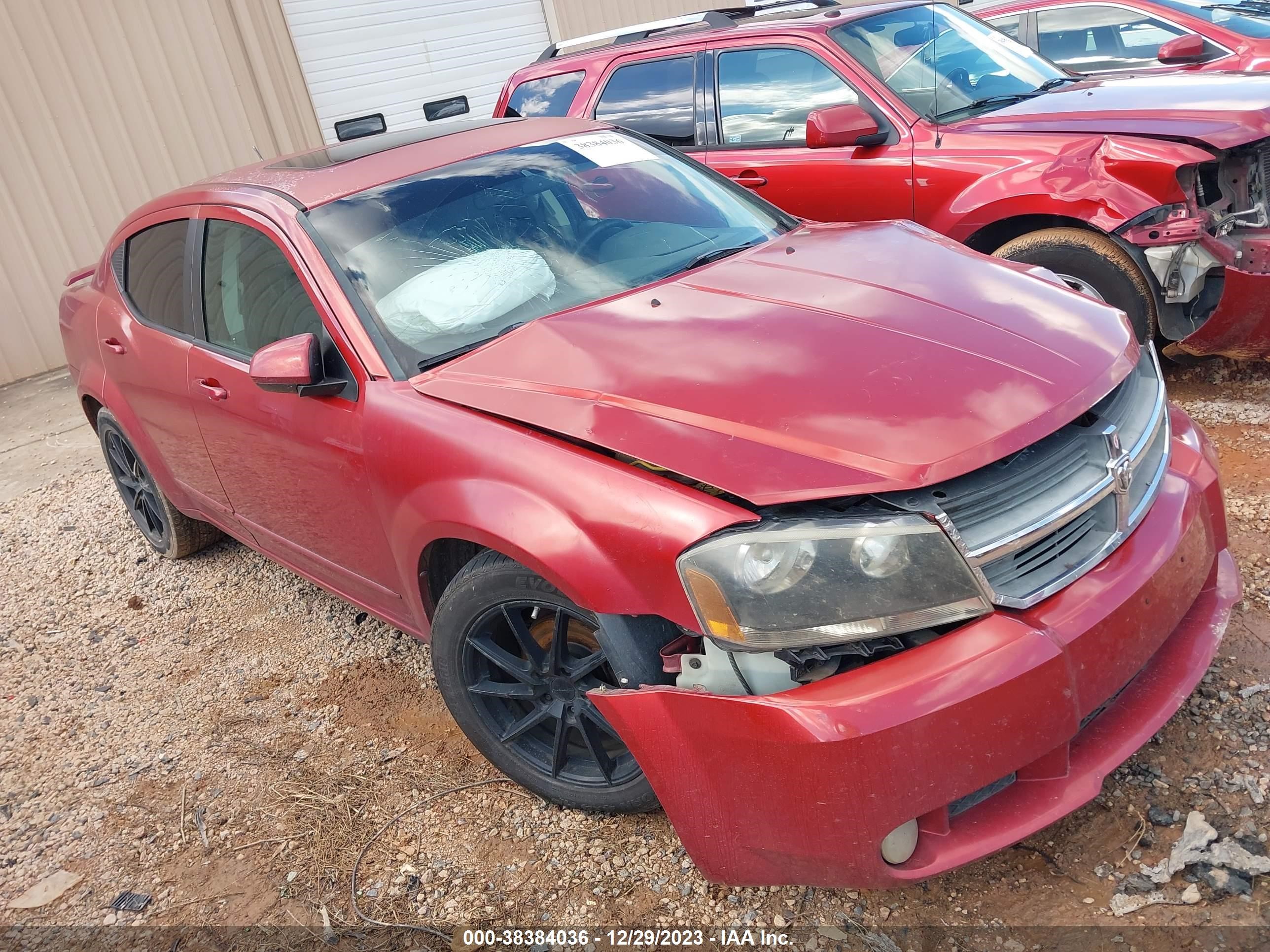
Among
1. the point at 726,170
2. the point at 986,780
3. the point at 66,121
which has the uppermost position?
the point at 66,121

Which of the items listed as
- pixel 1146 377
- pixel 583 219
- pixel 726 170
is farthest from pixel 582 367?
pixel 726 170

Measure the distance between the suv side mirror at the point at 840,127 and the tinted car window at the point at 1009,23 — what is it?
3.09 metres

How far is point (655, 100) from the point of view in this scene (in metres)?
5.44

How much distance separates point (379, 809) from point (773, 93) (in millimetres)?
4025

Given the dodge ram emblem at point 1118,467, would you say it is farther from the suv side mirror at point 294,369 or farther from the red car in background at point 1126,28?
the red car in background at point 1126,28

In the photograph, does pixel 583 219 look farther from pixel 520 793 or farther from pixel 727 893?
pixel 727 893

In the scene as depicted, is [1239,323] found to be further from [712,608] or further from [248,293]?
[248,293]

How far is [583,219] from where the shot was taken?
2973 millimetres

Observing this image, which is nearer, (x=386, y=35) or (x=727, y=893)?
(x=727, y=893)

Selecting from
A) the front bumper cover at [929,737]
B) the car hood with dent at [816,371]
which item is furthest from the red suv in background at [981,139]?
the front bumper cover at [929,737]

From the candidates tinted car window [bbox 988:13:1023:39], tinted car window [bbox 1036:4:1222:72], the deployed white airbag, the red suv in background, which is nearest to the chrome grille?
the red suv in background

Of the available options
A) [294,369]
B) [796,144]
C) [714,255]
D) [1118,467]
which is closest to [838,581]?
[1118,467]

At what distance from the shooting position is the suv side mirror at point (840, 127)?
4.31 meters

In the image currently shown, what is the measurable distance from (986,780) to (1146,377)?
47.3 inches
